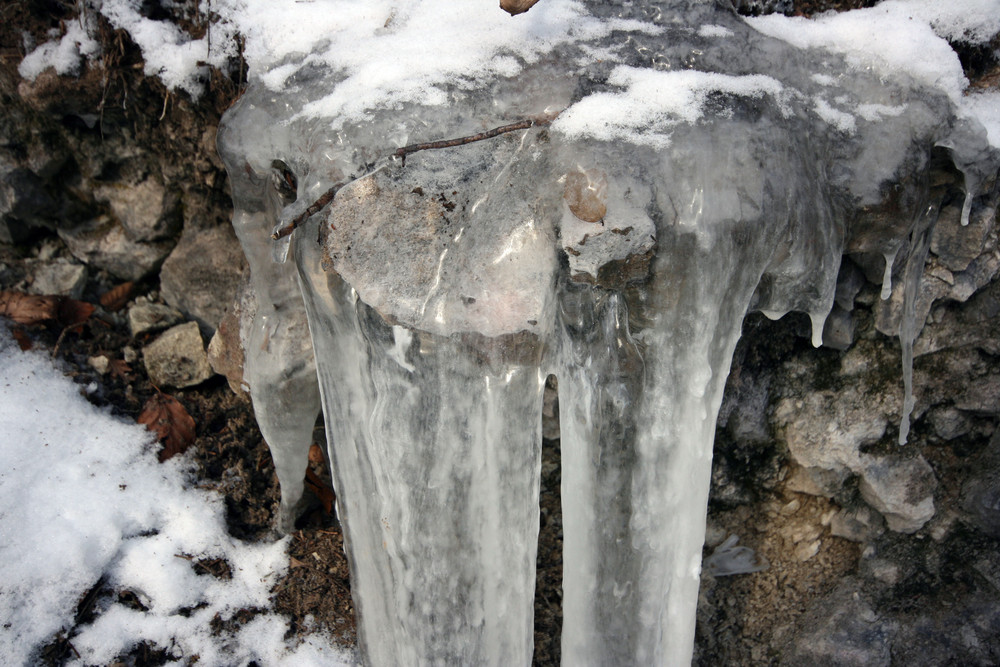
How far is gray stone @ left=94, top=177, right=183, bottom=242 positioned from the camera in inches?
86.9

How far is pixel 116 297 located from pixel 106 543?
2.59 ft

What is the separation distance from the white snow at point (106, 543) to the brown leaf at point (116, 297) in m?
0.26

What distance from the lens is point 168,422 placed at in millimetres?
2207

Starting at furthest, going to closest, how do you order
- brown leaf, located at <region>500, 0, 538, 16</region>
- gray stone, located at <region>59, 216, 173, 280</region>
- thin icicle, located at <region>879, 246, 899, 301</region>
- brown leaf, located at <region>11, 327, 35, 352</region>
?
1. gray stone, located at <region>59, 216, 173, 280</region>
2. brown leaf, located at <region>11, 327, 35, 352</region>
3. thin icicle, located at <region>879, 246, 899, 301</region>
4. brown leaf, located at <region>500, 0, 538, 16</region>

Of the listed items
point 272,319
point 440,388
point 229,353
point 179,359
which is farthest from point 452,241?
point 179,359

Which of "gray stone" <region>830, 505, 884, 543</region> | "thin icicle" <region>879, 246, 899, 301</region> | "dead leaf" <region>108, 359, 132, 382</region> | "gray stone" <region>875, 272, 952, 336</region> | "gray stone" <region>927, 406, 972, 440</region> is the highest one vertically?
"thin icicle" <region>879, 246, 899, 301</region>

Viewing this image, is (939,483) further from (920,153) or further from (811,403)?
(920,153)

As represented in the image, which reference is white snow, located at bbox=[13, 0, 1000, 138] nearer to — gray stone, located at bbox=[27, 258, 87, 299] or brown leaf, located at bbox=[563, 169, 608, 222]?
brown leaf, located at bbox=[563, 169, 608, 222]

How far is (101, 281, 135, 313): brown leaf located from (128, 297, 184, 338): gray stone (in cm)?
4

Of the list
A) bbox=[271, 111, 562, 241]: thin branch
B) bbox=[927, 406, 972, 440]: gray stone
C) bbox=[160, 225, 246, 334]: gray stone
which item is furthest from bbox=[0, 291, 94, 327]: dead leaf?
bbox=[927, 406, 972, 440]: gray stone

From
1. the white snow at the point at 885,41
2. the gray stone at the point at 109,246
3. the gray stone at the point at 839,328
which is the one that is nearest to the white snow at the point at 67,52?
the gray stone at the point at 109,246

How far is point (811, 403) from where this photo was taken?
1.98 m

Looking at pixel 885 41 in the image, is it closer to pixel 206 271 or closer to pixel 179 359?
pixel 206 271

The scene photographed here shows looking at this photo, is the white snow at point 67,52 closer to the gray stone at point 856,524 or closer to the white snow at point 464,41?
the white snow at point 464,41
